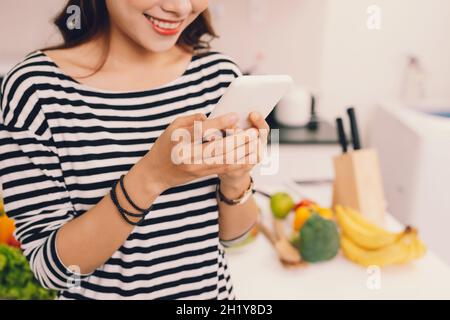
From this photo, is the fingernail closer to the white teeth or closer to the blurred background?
the white teeth

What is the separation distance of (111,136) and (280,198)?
0.62 m

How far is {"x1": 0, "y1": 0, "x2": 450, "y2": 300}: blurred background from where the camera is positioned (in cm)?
179

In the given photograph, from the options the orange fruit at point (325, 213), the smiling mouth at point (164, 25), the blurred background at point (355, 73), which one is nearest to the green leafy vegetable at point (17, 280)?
the smiling mouth at point (164, 25)

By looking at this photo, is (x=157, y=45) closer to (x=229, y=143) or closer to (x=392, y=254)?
(x=229, y=143)

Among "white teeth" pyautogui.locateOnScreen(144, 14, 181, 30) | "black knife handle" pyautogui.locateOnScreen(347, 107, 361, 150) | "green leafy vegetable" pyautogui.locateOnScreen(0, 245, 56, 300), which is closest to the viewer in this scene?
"white teeth" pyautogui.locateOnScreen(144, 14, 181, 30)

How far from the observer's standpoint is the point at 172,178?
1.67 feet

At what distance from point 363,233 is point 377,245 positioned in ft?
0.13

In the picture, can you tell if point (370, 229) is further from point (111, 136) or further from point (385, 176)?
point (385, 176)

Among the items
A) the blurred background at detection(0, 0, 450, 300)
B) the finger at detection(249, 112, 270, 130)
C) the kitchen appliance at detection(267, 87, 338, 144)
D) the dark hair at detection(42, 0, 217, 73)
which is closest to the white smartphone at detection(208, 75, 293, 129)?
the finger at detection(249, 112, 270, 130)

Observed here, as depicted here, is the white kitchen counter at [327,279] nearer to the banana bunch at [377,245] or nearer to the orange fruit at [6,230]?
the banana bunch at [377,245]

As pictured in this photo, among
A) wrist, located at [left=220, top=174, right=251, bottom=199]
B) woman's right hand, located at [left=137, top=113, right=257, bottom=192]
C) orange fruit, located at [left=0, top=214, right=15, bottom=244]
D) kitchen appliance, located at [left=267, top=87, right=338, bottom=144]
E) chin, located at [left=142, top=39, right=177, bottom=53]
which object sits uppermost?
chin, located at [left=142, top=39, right=177, bottom=53]

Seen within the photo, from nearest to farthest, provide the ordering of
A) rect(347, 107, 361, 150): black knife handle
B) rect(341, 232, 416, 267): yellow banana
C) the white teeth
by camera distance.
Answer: the white teeth → rect(341, 232, 416, 267): yellow banana → rect(347, 107, 361, 150): black knife handle

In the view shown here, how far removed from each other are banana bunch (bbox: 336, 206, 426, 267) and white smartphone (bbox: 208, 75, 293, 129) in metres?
0.57
